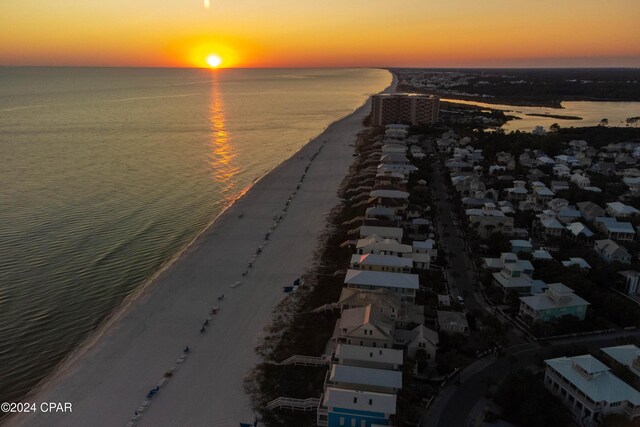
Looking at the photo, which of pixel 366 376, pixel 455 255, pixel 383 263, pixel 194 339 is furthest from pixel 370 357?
pixel 455 255

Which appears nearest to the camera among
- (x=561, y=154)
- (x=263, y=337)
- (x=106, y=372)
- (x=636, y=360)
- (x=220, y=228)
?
(x=636, y=360)

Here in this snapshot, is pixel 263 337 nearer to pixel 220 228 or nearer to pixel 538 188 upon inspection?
pixel 220 228

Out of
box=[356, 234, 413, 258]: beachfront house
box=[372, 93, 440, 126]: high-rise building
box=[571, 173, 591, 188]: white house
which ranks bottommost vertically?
box=[356, 234, 413, 258]: beachfront house

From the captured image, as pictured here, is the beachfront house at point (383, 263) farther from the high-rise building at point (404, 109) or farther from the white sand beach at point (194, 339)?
the high-rise building at point (404, 109)

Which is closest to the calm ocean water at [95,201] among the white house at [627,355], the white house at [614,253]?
the white house at [627,355]

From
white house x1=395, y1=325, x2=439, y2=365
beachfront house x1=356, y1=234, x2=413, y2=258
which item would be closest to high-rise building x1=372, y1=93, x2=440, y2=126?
beachfront house x1=356, y1=234, x2=413, y2=258

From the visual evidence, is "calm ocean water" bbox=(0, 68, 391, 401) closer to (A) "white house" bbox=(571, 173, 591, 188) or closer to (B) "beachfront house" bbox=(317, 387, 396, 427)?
(B) "beachfront house" bbox=(317, 387, 396, 427)

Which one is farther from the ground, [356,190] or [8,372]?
[356,190]

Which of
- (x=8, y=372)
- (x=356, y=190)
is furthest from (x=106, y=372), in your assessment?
(x=356, y=190)
